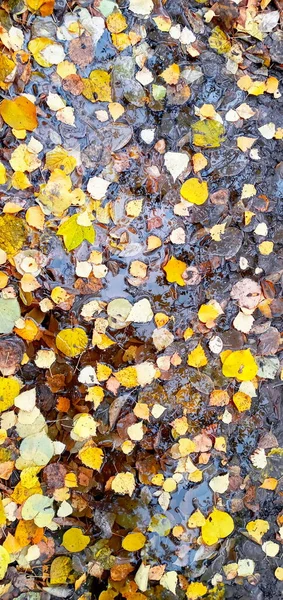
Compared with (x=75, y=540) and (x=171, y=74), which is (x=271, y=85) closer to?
(x=171, y=74)

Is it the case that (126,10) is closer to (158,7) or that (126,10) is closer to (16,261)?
(158,7)

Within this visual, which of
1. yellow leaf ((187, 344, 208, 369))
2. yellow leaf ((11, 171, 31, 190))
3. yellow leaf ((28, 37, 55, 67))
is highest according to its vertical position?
yellow leaf ((28, 37, 55, 67))

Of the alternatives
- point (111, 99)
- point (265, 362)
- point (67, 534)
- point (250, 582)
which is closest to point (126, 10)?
point (111, 99)

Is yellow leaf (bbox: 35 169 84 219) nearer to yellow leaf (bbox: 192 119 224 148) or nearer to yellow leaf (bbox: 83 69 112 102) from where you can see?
yellow leaf (bbox: 83 69 112 102)

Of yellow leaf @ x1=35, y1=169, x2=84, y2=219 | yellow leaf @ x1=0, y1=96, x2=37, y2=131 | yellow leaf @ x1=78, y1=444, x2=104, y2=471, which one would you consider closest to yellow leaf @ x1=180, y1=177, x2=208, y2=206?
yellow leaf @ x1=35, y1=169, x2=84, y2=219

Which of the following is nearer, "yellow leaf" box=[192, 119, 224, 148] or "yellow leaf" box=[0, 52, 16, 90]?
"yellow leaf" box=[0, 52, 16, 90]

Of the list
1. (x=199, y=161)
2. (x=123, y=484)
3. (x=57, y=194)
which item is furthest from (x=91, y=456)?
(x=199, y=161)
